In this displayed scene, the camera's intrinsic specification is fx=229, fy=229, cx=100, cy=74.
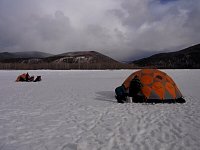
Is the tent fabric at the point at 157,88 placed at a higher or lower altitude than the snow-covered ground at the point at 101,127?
higher

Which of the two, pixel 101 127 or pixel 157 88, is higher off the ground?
pixel 157 88

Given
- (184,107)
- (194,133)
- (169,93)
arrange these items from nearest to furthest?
(194,133) → (184,107) → (169,93)

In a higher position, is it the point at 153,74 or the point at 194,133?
the point at 153,74

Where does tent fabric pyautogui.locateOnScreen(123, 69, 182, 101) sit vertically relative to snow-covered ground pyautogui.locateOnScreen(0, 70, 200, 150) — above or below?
above

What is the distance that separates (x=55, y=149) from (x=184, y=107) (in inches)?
285

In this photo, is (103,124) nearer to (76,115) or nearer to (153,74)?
(76,115)

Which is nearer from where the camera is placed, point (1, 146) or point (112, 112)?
point (1, 146)

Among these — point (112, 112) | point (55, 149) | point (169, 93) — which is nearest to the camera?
point (55, 149)

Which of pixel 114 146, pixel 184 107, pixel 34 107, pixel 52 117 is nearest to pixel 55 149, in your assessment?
pixel 114 146

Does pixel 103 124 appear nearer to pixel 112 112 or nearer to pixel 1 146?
pixel 112 112

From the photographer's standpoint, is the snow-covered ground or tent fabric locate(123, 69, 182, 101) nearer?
the snow-covered ground

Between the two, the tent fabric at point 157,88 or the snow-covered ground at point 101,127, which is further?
the tent fabric at point 157,88

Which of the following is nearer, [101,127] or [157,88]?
[101,127]

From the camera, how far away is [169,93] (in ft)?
40.2
